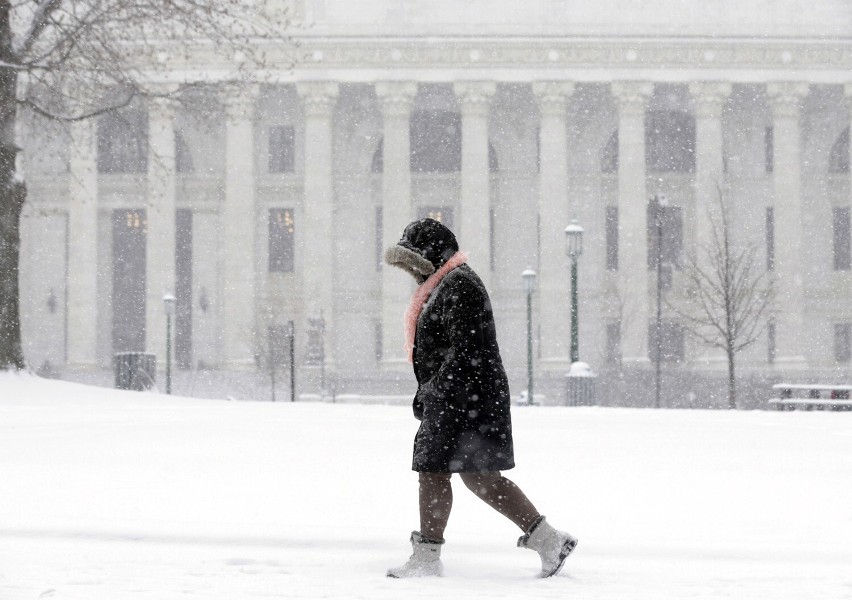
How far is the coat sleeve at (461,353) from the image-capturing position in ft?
16.5

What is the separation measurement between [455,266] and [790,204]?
1763 inches

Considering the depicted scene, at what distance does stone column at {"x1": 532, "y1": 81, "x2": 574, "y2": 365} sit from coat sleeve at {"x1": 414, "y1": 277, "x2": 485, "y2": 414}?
42550 mm

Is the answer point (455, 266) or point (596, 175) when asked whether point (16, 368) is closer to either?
point (455, 266)

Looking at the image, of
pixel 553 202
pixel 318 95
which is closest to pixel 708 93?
pixel 553 202

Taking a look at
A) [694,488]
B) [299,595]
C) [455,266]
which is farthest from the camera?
[694,488]

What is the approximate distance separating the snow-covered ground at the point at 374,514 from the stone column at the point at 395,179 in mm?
34907

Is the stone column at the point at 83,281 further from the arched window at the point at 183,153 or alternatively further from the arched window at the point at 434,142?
the arched window at the point at 434,142

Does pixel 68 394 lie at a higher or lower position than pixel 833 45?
lower

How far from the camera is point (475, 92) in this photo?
1881 inches

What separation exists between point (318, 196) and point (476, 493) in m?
43.8

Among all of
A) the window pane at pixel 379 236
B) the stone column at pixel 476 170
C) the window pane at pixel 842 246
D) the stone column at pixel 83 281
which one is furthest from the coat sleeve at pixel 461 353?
the window pane at pixel 842 246

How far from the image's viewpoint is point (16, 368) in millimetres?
16484

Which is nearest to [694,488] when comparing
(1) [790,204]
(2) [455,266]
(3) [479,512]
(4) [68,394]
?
(3) [479,512]

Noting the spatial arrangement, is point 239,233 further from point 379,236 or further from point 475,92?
point 475,92
